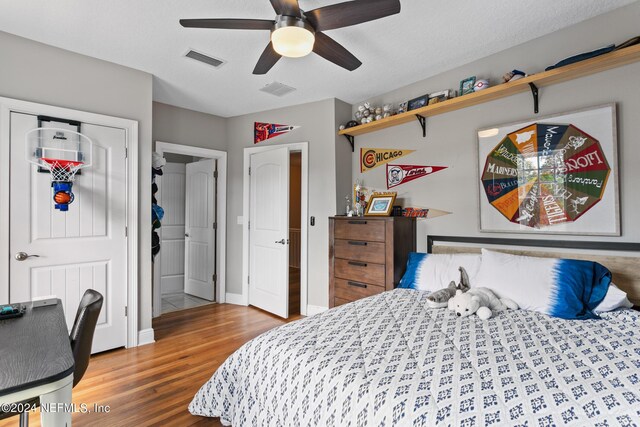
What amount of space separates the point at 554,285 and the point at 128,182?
135 inches

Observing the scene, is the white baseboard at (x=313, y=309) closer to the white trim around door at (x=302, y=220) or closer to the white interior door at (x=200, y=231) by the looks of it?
the white trim around door at (x=302, y=220)

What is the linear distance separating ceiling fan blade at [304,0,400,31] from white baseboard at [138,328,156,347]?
3.01 meters

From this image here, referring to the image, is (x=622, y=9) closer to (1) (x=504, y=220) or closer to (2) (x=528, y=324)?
(1) (x=504, y=220)

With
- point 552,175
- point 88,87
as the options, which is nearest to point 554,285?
point 552,175

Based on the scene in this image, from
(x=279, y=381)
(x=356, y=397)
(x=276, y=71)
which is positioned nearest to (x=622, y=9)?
(x=276, y=71)

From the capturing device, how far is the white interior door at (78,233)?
97.5 inches

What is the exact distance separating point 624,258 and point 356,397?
6.85ft

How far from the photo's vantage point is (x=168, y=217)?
4.99 metres

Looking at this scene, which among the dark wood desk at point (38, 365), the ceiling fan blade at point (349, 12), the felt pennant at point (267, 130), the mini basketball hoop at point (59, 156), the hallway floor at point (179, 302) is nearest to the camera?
the dark wood desk at point (38, 365)

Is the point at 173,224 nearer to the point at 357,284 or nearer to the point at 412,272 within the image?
the point at 357,284

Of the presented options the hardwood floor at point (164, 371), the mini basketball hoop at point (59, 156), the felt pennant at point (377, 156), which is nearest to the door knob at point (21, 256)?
the mini basketball hoop at point (59, 156)

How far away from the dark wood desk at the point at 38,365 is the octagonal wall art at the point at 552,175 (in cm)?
280

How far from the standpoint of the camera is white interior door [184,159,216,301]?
461 cm

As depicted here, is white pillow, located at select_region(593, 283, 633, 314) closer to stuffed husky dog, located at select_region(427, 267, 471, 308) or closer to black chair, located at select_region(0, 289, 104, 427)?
stuffed husky dog, located at select_region(427, 267, 471, 308)
